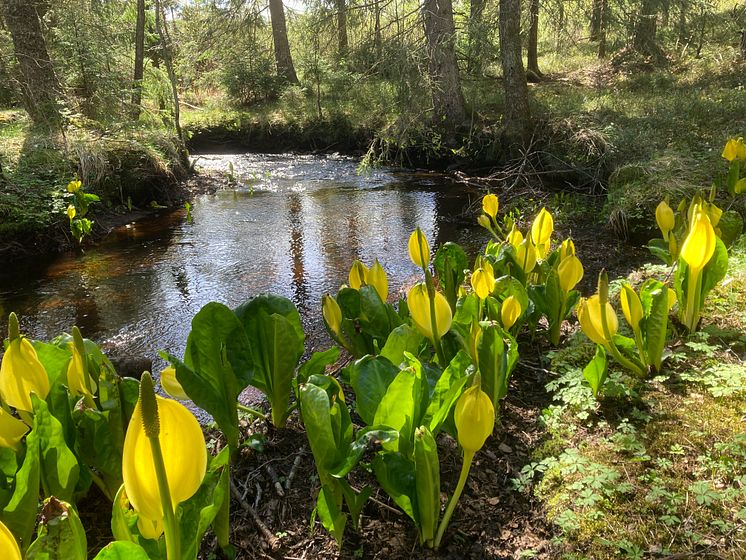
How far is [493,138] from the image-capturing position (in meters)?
8.89

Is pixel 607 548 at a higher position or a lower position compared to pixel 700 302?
lower

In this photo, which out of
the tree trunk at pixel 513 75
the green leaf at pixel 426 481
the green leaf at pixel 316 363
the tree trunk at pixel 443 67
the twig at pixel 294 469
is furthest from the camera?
the tree trunk at pixel 443 67

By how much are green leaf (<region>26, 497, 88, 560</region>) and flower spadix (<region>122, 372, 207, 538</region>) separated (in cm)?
16

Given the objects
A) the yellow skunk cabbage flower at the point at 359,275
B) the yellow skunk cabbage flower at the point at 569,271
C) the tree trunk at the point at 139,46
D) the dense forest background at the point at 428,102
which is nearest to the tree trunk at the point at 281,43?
the dense forest background at the point at 428,102

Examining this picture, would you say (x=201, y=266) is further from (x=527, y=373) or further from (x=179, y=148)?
(x=179, y=148)

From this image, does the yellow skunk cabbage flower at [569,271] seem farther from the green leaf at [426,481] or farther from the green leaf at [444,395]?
the green leaf at [426,481]

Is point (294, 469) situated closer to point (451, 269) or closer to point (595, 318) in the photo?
point (595, 318)

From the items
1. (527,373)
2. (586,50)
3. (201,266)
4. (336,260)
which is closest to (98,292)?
(201,266)

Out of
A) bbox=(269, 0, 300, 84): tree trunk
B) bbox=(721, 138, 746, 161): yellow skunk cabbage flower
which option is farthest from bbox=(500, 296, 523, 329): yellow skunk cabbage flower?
bbox=(269, 0, 300, 84): tree trunk

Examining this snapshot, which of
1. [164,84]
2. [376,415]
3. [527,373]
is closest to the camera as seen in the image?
[376,415]

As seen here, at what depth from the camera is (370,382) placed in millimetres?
1585

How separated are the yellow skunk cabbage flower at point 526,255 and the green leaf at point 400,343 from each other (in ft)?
3.64

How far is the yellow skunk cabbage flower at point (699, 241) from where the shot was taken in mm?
1865

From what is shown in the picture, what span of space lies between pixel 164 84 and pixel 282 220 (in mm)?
6076
